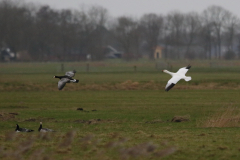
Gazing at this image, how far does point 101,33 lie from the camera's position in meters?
165

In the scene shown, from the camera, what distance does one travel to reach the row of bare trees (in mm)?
136625

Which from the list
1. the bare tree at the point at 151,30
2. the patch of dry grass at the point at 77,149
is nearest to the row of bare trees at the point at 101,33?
the bare tree at the point at 151,30

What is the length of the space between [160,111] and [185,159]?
14.9 meters

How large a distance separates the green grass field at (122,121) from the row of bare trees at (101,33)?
88.7 meters

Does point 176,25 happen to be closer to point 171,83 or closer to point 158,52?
point 158,52

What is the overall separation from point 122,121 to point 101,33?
14226cm

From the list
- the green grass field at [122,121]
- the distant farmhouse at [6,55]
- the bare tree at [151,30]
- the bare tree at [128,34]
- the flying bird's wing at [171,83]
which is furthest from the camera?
the bare tree at [151,30]

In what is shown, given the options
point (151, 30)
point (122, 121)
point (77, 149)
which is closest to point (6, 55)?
point (151, 30)

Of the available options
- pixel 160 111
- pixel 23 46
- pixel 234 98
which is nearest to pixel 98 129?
pixel 160 111

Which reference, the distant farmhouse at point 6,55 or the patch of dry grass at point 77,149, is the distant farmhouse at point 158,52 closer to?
the distant farmhouse at point 6,55

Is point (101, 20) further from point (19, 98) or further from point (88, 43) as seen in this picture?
point (19, 98)

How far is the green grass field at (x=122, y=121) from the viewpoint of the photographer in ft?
42.7

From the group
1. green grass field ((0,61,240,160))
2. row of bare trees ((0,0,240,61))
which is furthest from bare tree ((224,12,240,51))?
green grass field ((0,61,240,160))

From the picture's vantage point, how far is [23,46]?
5413 inches
